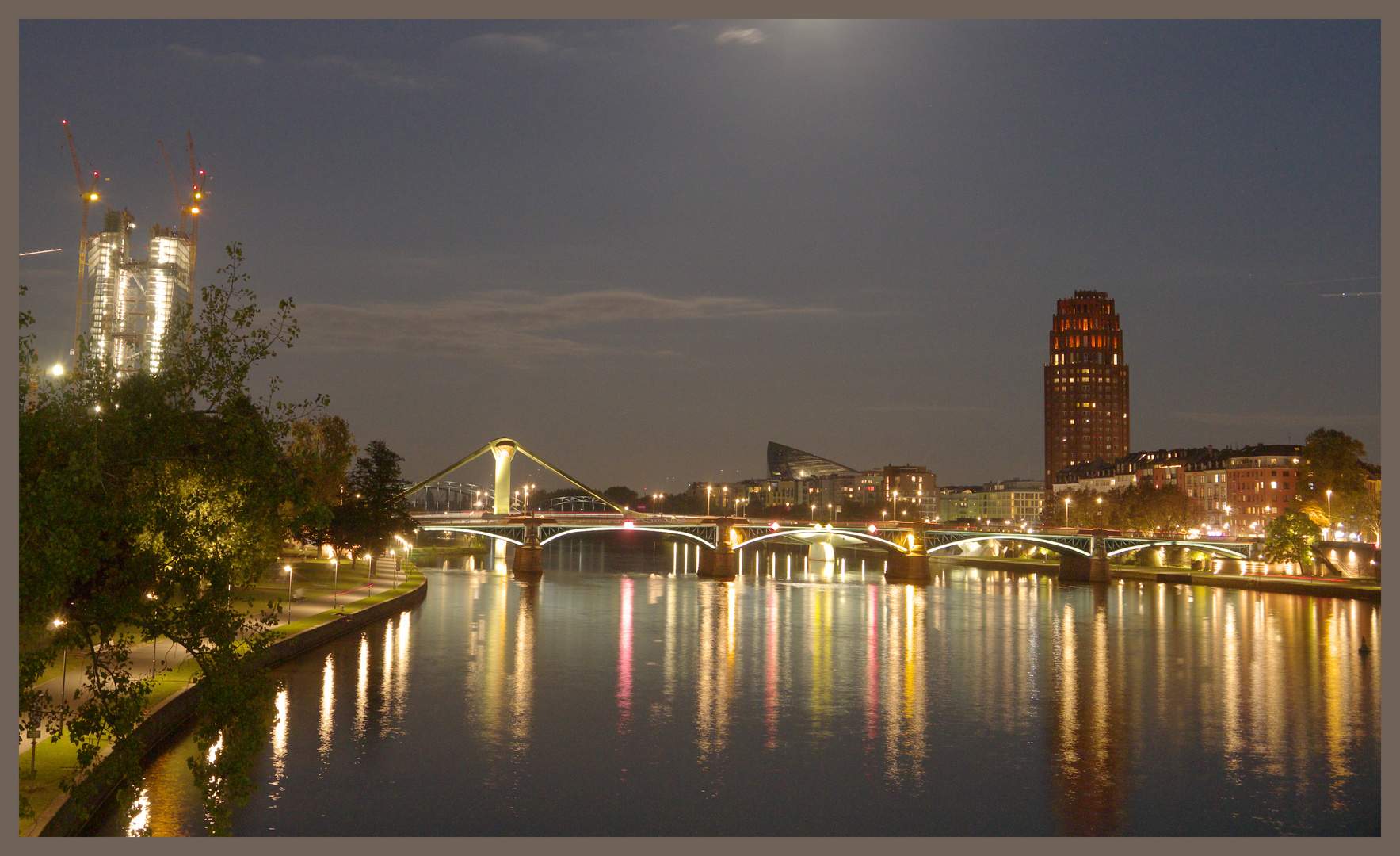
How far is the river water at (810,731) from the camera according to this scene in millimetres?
18391

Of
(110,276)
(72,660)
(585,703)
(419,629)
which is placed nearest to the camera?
(72,660)

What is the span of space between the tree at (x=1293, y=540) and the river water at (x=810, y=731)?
1792cm

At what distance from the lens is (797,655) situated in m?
37.4

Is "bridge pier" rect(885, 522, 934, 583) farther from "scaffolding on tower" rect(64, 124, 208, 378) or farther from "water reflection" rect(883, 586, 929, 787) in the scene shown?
"scaffolding on tower" rect(64, 124, 208, 378)

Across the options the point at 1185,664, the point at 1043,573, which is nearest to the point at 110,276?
the point at 1043,573

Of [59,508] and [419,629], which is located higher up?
[59,508]

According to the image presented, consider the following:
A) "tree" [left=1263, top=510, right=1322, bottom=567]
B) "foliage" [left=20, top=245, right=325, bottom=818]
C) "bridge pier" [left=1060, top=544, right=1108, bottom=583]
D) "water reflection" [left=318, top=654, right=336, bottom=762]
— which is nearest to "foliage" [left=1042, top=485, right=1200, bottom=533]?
"bridge pier" [left=1060, top=544, right=1108, bottom=583]

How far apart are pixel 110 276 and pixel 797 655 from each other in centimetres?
11916

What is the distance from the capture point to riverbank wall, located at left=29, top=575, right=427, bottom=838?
11742 mm

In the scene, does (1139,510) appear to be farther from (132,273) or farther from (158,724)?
(132,273)

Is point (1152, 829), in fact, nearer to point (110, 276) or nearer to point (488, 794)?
point (488, 794)

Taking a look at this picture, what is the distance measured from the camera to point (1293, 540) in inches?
2594

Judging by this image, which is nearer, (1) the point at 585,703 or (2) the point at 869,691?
(1) the point at 585,703

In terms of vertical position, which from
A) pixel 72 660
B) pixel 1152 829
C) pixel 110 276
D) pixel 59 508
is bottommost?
pixel 1152 829
